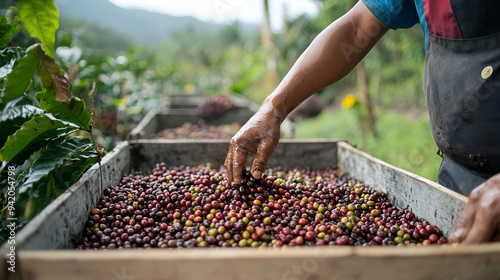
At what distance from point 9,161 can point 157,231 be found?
0.65 meters

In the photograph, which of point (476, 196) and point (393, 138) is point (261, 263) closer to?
point (476, 196)

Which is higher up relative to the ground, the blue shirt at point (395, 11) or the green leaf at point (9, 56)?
the blue shirt at point (395, 11)

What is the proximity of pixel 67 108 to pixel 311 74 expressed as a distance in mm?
1227

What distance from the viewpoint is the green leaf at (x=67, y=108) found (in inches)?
53.7

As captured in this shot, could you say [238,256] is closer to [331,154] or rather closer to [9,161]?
[9,161]

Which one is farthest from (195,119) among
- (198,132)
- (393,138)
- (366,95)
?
(393,138)

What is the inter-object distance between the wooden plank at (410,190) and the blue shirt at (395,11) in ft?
2.47

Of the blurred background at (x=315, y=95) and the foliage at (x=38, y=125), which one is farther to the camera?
the blurred background at (x=315, y=95)

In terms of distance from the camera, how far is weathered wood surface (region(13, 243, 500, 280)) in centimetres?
78

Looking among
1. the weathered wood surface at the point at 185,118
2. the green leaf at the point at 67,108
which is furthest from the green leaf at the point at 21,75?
the weathered wood surface at the point at 185,118

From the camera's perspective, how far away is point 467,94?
1.38m

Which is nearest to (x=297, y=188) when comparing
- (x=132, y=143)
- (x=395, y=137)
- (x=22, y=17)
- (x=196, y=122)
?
(x=132, y=143)

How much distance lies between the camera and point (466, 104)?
1394 millimetres

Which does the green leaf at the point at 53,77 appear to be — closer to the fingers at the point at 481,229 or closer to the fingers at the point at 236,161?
the fingers at the point at 236,161
